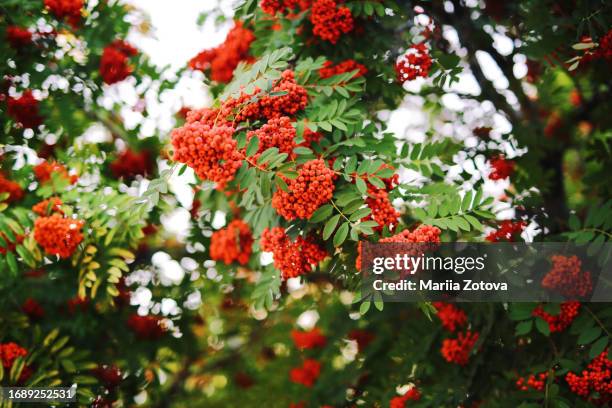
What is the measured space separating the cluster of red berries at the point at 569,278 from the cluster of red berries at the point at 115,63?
2442 mm

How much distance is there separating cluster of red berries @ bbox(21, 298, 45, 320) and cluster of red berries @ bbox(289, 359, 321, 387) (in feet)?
6.22

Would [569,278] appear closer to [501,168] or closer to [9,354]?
[501,168]

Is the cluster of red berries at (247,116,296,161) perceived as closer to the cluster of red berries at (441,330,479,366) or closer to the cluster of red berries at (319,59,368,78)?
the cluster of red berries at (319,59,368,78)

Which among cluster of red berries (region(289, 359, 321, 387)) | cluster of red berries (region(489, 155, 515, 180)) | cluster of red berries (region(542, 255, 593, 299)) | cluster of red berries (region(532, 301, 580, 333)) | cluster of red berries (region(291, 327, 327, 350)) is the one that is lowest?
cluster of red berries (region(289, 359, 321, 387))

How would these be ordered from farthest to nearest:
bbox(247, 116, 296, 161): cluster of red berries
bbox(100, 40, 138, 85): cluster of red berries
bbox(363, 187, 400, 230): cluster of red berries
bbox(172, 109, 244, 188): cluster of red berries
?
bbox(100, 40, 138, 85): cluster of red berries < bbox(363, 187, 400, 230): cluster of red berries < bbox(247, 116, 296, 161): cluster of red berries < bbox(172, 109, 244, 188): cluster of red berries

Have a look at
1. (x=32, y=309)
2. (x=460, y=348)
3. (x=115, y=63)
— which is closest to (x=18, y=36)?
(x=115, y=63)

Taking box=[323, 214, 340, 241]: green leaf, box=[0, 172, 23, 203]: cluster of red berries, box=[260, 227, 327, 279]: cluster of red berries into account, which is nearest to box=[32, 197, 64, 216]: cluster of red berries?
box=[0, 172, 23, 203]: cluster of red berries

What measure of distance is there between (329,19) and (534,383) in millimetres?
1824

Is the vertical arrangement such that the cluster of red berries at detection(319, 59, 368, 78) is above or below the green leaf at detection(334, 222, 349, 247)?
above

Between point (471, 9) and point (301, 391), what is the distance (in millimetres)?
2840

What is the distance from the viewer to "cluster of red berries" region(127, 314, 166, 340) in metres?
3.43

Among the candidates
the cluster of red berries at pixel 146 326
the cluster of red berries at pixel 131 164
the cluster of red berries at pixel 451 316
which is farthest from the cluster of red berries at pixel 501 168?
the cluster of red berries at pixel 146 326

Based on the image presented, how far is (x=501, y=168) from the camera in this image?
10.6 feet

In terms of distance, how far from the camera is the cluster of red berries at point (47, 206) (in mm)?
2715
